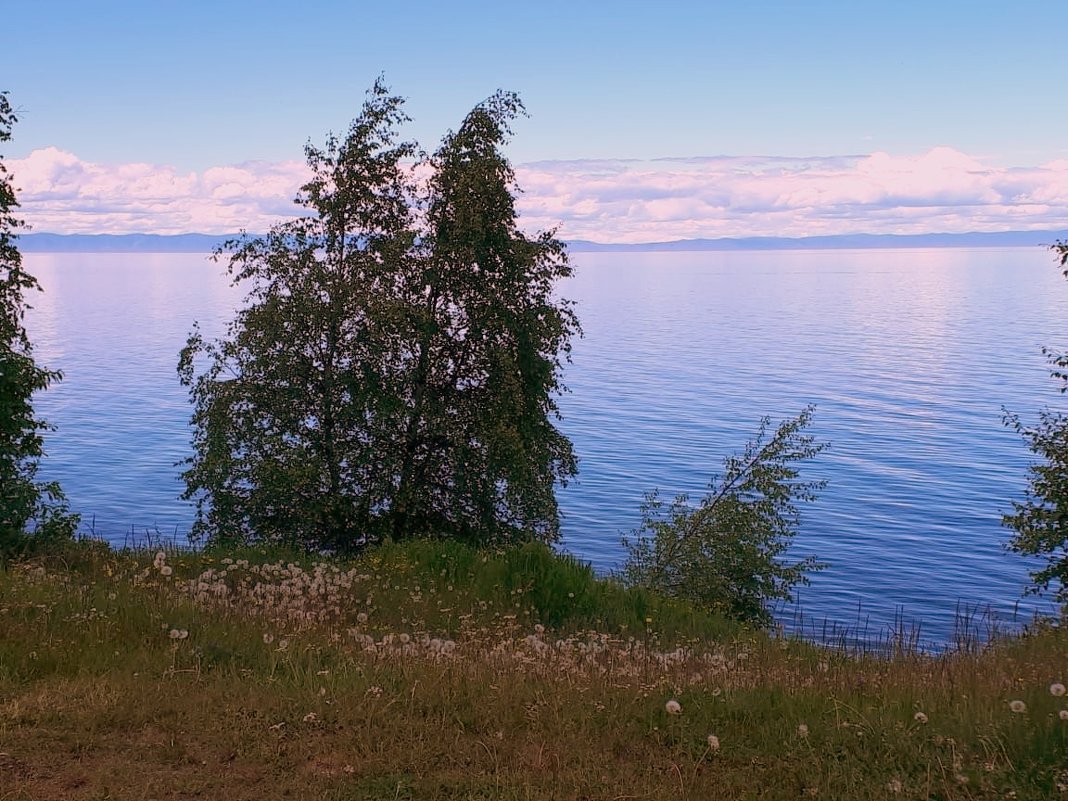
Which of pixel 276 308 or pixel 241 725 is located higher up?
pixel 276 308

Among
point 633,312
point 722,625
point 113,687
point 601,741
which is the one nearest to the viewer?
point 601,741

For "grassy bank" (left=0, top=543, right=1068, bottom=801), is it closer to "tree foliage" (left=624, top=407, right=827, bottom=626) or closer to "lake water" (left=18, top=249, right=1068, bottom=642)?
"lake water" (left=18, top=249, right=1068, bottom=642)

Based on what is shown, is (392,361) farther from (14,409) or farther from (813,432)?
(813,432)

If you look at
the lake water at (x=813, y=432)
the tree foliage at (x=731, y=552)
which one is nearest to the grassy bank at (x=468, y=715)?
the lake water at (x=813, y=432)

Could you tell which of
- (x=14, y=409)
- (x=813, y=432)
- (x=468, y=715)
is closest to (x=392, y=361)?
(x=14, y=409)

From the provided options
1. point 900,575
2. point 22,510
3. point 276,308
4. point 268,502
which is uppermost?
point 276,308

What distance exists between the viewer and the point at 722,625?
51.3 feet

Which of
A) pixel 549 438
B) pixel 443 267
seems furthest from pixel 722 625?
pixel 443 267

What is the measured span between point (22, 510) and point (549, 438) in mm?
14445

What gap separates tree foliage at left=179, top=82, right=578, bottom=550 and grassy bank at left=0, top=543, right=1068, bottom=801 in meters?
14.5

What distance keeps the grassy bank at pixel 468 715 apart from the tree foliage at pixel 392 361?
47.5ft

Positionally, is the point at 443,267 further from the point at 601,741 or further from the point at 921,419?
the point at 921,419

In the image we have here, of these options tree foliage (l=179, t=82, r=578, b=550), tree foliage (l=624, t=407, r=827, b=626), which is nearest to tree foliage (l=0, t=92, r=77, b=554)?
tree foliage (l=179, t=82, r=578, b=550)

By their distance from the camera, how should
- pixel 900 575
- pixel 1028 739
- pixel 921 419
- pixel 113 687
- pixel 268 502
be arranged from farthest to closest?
pixel 921 419 → pixel 900 575 → pixel 268 502 → pixel 113 687 → pixel 1028 739
